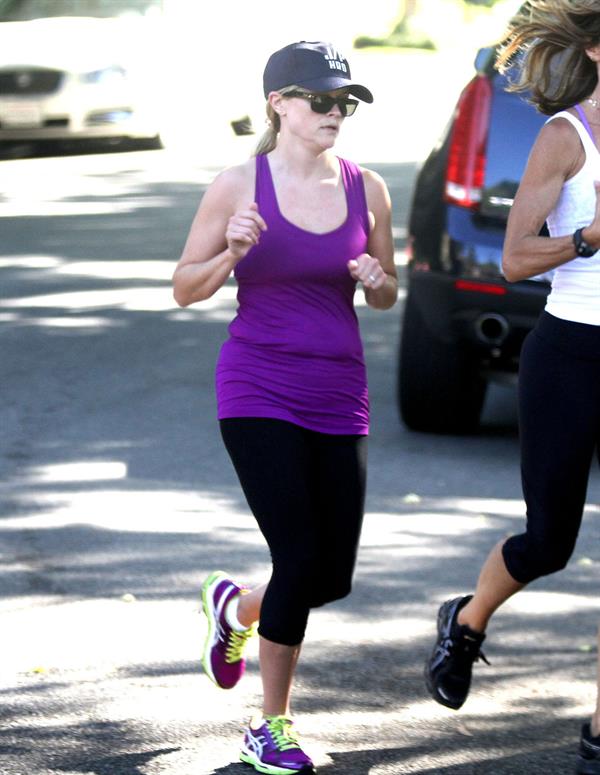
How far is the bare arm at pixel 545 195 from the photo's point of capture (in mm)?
4383

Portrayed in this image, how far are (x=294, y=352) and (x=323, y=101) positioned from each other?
59 centimetres

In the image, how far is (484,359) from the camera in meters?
7.66

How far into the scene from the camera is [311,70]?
449 centimetres

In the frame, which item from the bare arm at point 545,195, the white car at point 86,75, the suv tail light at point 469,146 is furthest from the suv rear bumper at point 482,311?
the white car at point 86,75

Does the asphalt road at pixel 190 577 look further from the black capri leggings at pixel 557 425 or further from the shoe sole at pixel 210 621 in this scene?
the black capri leggings at pixel 557 425

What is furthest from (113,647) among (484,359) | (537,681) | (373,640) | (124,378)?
(124,378)

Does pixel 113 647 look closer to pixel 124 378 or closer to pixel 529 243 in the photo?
pixel 529 243

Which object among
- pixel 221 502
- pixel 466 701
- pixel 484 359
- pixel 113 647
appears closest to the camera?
pixel 466 701

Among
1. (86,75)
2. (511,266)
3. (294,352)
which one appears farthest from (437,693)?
(86,75)

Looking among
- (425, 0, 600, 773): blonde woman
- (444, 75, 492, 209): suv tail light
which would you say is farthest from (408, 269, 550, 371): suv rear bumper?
(425, 0, 600, 773): blonde woman

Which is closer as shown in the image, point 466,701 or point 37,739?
point 37,739

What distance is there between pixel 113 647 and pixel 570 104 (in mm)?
2013

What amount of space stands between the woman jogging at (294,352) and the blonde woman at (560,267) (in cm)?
38

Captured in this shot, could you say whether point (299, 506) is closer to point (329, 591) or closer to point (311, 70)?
point (329, 591)
